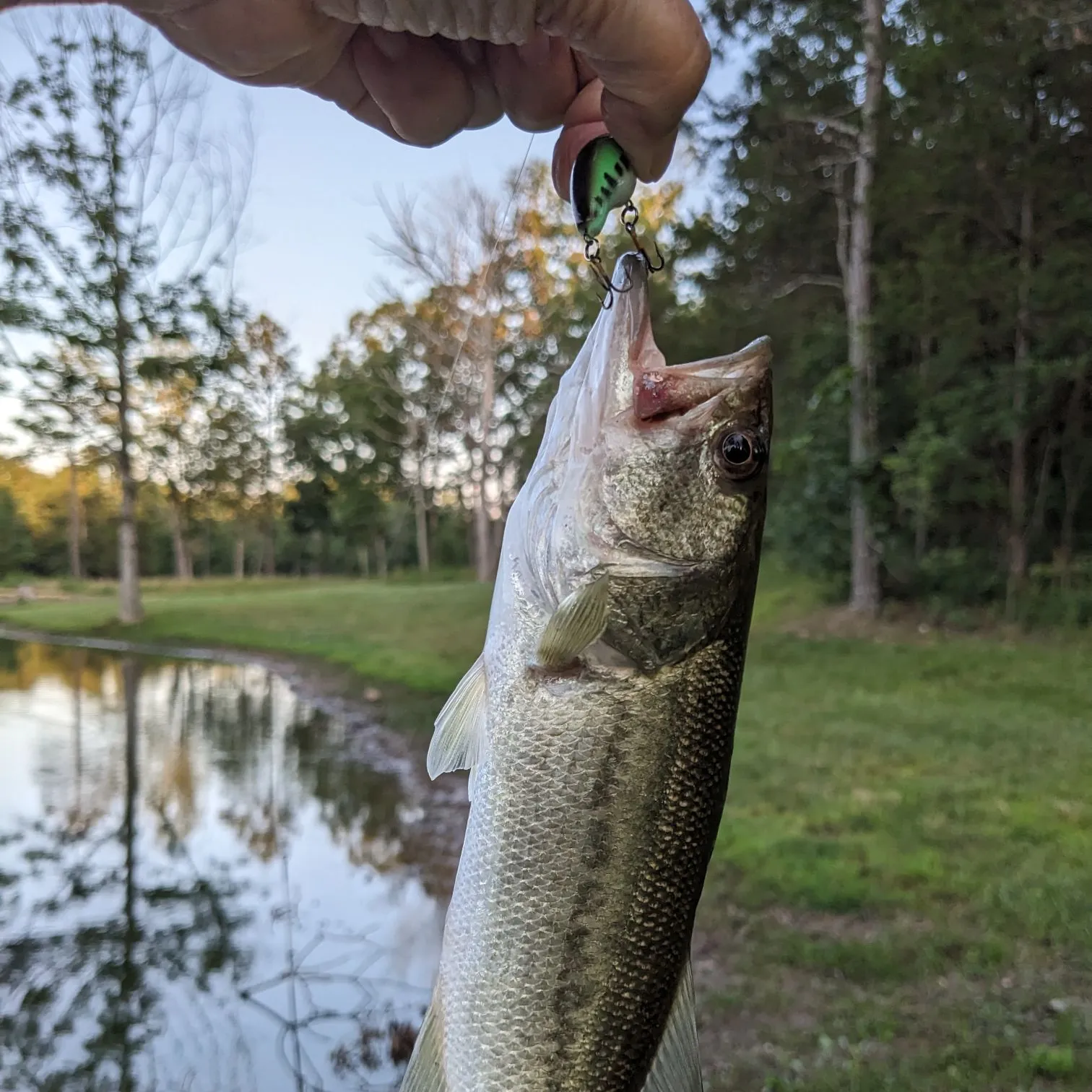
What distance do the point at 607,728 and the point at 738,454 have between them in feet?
1.74

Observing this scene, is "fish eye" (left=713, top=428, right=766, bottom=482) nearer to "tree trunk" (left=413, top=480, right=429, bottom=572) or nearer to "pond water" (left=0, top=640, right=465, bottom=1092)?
"pond water" (left=0, top=640, right=465, bottom=1092)

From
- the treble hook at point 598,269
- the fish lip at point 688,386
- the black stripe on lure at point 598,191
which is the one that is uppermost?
the black stripe on lure at point 598,191

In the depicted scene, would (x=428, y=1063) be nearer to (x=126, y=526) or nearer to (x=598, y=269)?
(x=598, y=269)

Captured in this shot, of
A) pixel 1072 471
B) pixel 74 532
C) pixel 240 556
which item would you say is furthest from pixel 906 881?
pixel 240 556

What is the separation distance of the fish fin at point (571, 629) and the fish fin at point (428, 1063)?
0.61m

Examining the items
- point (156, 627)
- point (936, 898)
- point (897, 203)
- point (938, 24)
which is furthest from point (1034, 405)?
point (156, 627)

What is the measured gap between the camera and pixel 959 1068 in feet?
11.0

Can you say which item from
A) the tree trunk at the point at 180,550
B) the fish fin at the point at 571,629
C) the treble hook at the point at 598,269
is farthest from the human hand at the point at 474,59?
the tree trunk at the point at 180,550

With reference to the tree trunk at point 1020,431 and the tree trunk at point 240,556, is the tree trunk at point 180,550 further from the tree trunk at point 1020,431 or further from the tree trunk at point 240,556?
the tree trunk at point 1020,431

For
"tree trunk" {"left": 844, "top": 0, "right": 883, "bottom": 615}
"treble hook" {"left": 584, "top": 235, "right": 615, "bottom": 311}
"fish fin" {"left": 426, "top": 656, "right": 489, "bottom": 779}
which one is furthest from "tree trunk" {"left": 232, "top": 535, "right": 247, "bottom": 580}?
"treble hook" {"left": 584, "top": 235, "right": 615, "bottom": 311}

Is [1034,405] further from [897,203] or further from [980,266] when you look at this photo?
[897,203]

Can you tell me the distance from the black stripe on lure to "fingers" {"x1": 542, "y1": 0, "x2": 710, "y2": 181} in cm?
6

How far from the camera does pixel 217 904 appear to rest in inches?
214

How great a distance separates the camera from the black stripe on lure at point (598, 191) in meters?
1.58
